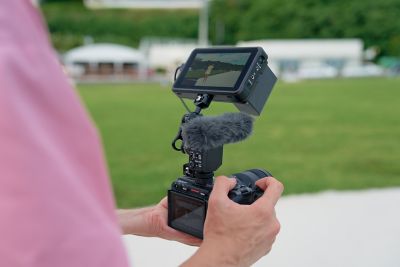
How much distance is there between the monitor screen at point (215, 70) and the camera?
1.16m

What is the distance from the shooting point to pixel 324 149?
780 centimetres

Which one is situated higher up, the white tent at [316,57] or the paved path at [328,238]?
the paved path at [328,238]

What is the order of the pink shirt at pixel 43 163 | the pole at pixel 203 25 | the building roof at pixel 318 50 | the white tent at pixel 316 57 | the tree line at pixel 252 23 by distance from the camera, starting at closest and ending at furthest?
the pink shirt at pixel 43 163
the white tent at pixel 316 57
the building roof at pixel 318 50
the tree line at pixel 252 23
the pole at pixel 203 25

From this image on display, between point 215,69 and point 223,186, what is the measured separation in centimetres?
41

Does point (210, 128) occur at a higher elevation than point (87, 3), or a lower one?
higher

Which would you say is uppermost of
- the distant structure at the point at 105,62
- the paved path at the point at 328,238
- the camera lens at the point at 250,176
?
the camera lens at the point at 250,176

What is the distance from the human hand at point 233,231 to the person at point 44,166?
11.7 inches

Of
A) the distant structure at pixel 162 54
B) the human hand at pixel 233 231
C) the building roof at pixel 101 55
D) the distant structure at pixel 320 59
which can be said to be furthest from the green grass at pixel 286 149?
the distant structure at pixel 162 54

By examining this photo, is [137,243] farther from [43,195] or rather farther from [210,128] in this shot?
[43,195]

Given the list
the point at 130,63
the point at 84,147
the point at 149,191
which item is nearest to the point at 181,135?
the point at 84,147

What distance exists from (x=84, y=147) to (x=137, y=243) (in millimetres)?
2462

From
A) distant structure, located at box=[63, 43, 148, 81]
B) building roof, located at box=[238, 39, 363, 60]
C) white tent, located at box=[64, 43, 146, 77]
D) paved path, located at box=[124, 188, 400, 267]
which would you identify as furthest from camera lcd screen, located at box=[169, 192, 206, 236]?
building roof, located at box=[238, 39, 363, 60]

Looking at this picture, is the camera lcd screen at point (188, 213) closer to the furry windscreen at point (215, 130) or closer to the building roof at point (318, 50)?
the furry windscreen at point (215, 130)

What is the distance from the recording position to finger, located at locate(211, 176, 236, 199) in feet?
2.79
